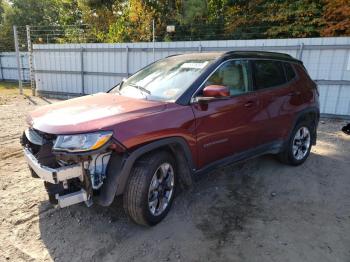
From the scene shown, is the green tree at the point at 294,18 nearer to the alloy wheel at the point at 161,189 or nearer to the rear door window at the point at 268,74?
the rear door window at the point at 268,74

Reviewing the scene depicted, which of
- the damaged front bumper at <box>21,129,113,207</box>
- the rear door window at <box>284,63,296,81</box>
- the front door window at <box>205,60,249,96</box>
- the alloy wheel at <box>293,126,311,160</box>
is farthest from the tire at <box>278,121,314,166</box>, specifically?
the damaged front bumper at <box>21,129,113,207</box>

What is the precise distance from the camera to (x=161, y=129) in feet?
9.54

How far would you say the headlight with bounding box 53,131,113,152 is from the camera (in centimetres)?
255

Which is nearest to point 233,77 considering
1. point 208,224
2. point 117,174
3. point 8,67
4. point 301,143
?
point 208,224

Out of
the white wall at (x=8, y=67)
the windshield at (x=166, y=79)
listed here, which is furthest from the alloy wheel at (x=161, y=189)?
the white wall at (x=8, y=67)

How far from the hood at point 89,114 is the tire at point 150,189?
46 centimetres

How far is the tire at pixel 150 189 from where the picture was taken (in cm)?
284

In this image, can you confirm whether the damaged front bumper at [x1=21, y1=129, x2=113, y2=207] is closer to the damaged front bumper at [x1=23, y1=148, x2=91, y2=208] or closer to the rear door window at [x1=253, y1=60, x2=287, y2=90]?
the damaged front bumper at [x1=23, y1=148, x2=91, y2=208]

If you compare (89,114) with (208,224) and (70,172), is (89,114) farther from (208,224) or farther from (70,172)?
(208,224)

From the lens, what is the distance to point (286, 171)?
469 centimetres

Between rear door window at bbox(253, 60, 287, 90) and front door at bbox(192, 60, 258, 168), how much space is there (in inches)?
8.2

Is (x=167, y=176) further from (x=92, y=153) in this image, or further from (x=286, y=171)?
(x=286, y=171)

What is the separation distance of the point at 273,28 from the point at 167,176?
38.9 feet

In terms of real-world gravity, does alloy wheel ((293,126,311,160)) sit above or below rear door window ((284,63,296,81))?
below
